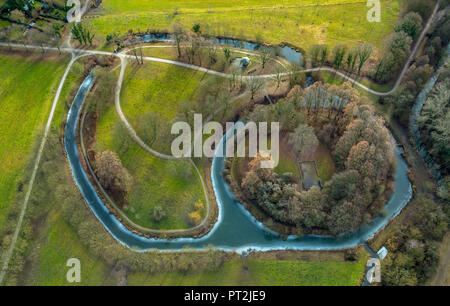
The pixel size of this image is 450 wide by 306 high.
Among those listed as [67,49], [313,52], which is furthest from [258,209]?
[67,49]

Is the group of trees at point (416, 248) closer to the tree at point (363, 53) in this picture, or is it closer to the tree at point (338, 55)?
the tree at point (363, 53)

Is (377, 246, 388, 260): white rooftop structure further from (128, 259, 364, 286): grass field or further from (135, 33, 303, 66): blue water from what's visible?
(135, 33, 303, 66): blue water

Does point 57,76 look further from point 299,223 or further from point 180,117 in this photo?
point 299,223

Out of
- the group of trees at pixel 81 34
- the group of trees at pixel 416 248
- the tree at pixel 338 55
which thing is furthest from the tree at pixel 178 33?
the group of trees at pixel 416 248

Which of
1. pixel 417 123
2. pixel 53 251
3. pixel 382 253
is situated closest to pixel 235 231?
pixel 382 253

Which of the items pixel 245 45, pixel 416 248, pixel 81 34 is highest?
pixel 81 34

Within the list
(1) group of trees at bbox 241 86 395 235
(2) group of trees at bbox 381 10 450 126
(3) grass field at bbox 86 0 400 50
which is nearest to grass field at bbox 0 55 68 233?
(3) grass field at bbox 86 0 400 50

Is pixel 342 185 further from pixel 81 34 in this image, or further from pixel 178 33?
pixel 81 34
